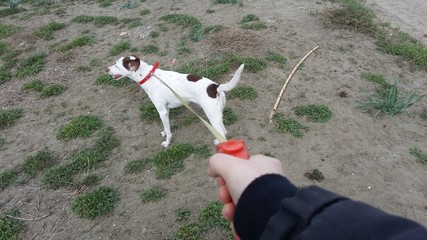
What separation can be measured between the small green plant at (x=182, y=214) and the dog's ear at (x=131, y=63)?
182 centimetres

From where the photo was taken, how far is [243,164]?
4.57ft

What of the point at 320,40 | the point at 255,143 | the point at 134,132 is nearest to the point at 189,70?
the point at 134,132

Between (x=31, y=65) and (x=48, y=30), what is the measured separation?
4.68ft

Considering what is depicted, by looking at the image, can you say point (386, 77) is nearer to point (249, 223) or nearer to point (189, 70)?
point (189, 70)

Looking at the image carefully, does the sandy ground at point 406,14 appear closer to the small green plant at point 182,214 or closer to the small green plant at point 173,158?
the small green plant at point 173,158

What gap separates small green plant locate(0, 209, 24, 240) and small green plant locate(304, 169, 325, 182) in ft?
10.6

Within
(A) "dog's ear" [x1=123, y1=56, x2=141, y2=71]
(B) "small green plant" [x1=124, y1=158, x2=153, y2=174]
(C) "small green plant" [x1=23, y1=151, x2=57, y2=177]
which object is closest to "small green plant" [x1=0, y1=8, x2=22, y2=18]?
(C) "small green plant" [x1=23, y1=151, x2=57, y2=177]

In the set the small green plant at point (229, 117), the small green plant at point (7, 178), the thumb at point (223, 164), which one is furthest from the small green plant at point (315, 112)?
the small green plant at point (7, 178)

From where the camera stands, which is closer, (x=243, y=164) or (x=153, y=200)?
(x=243, y=164)

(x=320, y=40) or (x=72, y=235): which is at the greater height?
(x=320, y=40)

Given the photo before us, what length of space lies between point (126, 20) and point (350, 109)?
525 cm

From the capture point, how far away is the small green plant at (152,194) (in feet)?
12.8

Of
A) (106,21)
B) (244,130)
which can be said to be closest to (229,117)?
(244,130)

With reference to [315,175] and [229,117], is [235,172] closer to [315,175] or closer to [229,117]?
[315,175]
